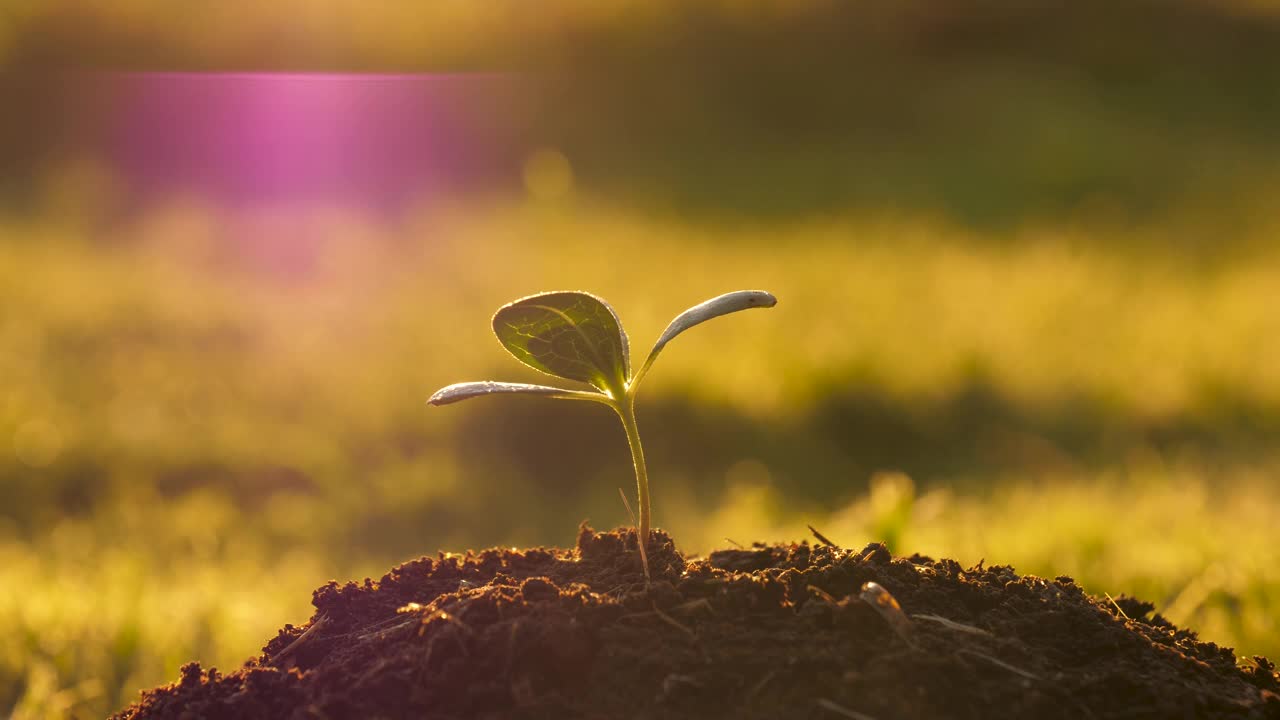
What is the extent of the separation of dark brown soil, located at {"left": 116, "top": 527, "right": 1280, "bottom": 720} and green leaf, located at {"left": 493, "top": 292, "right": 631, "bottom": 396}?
0.92ft

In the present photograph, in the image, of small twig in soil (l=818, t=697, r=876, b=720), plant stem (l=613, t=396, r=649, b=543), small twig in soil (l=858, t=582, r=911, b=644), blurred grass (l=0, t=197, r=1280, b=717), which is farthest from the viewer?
blurred grass (l=0, t=197, r=1280, b=717)

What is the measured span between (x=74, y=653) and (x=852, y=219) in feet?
21.6

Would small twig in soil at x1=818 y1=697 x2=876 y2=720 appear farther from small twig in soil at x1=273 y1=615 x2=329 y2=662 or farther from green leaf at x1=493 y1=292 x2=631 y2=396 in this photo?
small twig in soil at x1=273 y1=615 x2=329 y2=662

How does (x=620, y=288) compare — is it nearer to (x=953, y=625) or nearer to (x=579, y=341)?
(x=579, y=341)

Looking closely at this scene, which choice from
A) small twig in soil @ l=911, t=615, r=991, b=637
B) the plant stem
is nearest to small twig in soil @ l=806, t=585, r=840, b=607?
small twig in soil @ l=911, t=615, r=991, b=637

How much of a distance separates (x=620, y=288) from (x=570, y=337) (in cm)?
495

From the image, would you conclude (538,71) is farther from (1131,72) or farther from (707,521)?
(707,521)

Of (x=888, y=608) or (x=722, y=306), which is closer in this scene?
(x=888, y=608)

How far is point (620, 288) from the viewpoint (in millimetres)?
6309

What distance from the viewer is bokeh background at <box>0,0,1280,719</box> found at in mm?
3590

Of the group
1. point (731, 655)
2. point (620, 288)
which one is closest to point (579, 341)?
point (731, 655)

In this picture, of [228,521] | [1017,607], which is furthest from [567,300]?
[228,521]

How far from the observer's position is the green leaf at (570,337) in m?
1.32

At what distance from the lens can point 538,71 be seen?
9727 millimetres
